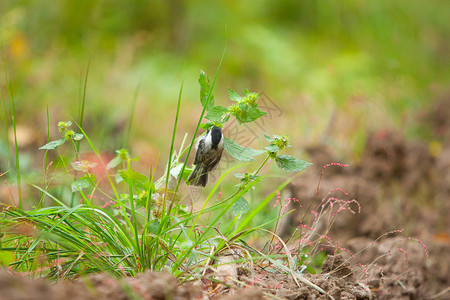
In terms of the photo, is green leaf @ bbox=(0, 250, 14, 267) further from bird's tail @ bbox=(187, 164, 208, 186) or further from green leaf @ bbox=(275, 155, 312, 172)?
green leaf @ bbox=(275, 155, 312, 172)

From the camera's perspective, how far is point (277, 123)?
4.64 metres

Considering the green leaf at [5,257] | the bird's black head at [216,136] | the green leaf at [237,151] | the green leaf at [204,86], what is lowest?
the green leaf at [5,257]

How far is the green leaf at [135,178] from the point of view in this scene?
46.8 inches

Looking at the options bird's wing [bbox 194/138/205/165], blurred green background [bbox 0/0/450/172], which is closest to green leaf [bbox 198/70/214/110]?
bird's wing [bbox 194/138/205/165]

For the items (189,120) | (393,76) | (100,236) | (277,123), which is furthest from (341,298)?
(393,76)

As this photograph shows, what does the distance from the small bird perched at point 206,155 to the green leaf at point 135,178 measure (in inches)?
6.5

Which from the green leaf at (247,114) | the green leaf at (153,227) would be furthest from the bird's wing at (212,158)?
the green leaf at (153,227)

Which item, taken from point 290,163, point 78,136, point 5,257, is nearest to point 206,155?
point 290,163

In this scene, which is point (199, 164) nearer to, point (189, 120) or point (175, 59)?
point (189, 120)

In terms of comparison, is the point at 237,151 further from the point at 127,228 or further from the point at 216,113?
the point at 127,228

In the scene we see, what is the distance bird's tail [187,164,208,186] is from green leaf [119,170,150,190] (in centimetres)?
17

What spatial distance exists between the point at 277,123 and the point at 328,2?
3.86 m

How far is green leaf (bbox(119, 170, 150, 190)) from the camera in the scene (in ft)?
3.90

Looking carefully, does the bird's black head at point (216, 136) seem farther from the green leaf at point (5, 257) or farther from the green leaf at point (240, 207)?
the green leaf at point (5, 257)
